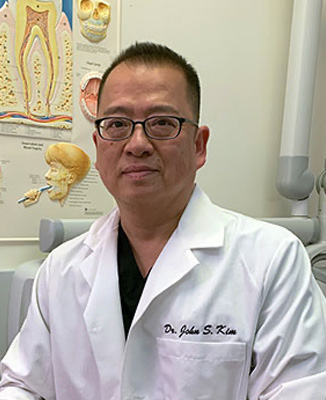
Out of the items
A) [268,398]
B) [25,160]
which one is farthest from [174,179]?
[25,160]

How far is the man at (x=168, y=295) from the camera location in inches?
30.1

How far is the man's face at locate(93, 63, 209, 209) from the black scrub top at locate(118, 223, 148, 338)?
147 mm

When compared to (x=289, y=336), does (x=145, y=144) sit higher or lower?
higher

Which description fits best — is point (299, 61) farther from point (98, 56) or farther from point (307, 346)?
point (307, 346)

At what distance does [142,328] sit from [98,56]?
94 cm

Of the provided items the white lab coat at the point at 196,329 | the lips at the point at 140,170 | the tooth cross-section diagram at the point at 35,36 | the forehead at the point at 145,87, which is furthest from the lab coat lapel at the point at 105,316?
the tooth cross-section diagram at the point at 35,36

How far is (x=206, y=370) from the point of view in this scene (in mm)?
771

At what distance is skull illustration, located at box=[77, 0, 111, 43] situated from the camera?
4.39 feet

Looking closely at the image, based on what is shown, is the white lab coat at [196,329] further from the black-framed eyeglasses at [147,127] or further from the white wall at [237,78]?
the white wall at [237,78]

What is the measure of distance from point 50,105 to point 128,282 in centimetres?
68

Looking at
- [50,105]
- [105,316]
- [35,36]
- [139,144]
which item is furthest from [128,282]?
[35,36]

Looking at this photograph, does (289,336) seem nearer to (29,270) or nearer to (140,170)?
(140,170)

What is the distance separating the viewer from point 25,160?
127cm

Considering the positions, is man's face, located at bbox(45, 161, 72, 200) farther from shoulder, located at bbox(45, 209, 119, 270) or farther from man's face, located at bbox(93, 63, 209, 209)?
man's face, located at bbox(93, 63, 209, 209)
